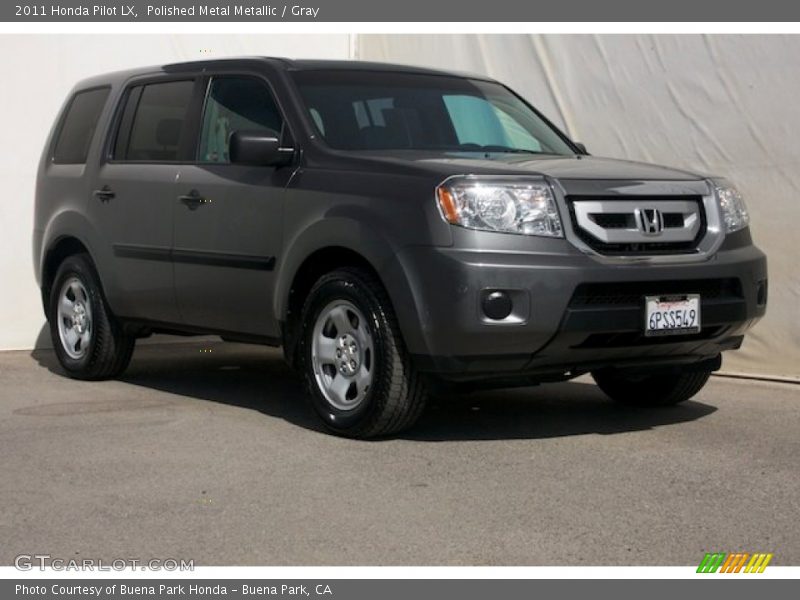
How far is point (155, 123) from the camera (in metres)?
8.66

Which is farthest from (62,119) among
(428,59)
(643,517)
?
(643,517)

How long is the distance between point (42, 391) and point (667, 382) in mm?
3658

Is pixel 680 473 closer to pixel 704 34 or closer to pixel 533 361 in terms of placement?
pixel 533 361

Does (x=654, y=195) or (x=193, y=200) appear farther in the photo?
(x=193, y=200)

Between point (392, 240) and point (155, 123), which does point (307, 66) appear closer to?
point (155, 123)

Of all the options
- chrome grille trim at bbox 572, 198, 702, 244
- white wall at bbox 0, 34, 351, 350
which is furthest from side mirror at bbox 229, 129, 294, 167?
white wall at bbox 0, 34, 351, 350

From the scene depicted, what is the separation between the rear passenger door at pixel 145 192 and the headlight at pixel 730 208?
284 centimetres

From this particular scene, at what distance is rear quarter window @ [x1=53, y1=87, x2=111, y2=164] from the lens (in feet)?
30.3

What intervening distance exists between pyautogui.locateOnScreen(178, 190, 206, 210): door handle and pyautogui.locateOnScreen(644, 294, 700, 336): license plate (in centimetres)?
250

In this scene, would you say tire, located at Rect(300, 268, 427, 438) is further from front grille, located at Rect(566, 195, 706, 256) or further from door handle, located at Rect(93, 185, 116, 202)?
door handle, located at Rect(93, 185, 116, 202)

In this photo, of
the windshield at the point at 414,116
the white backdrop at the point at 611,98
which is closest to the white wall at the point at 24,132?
the white backdrop at the point at 611,98

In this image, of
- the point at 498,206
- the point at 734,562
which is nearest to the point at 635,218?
the point at 498,206

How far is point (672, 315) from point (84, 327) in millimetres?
3905

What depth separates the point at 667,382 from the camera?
7.98m
